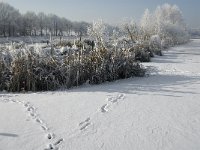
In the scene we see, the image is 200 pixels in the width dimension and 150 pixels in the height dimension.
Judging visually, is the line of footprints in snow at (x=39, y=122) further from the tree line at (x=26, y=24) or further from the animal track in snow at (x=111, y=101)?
the tree line at (x=26, y=24)

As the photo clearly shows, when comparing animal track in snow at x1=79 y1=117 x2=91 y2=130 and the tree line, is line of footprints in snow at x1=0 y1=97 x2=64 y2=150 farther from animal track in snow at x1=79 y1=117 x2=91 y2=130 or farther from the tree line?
the tree line

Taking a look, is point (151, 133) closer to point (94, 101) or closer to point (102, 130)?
point (102, 130)

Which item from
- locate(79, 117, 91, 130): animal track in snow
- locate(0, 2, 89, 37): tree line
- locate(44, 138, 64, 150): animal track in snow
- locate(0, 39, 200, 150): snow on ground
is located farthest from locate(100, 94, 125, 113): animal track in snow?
locate(0, 2, 89, 37): tree line

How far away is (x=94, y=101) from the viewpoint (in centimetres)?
655

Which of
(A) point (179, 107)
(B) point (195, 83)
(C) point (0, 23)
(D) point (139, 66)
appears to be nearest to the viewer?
(A) point (179, 107)

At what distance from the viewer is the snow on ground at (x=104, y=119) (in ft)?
14.2

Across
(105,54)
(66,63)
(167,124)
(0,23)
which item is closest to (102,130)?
(167,124)

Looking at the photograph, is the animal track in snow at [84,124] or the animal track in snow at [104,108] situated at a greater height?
the animal track in snow at [104,108]

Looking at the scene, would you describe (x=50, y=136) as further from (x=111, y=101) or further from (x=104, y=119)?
(x=111, y=101)

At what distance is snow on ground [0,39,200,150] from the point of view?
432cm

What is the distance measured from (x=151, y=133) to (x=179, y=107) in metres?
1.57

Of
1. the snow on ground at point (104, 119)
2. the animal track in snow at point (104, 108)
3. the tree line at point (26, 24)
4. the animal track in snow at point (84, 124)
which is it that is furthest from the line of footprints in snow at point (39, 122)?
the tree line at point (26, 24)

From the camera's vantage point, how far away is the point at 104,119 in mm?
5328

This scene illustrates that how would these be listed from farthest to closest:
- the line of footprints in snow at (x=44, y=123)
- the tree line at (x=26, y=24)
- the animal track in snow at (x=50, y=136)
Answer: the tree line at (x=26, y=24) → the animal track in snow at (x=50, y=136) → the line of footprints in snow at (x=44, y=123)
